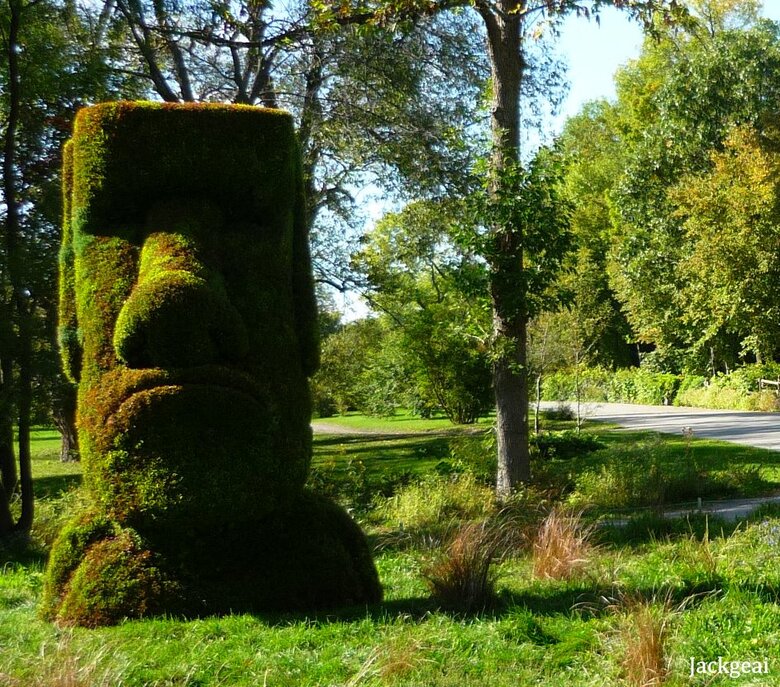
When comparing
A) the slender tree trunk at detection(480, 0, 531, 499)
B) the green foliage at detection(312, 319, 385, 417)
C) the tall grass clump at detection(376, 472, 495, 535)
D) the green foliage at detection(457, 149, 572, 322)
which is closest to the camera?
the tall grass clump at detection(376, 472, 495, 535)

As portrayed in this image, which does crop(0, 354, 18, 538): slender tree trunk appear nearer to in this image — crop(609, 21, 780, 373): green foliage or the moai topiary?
the moai topiary

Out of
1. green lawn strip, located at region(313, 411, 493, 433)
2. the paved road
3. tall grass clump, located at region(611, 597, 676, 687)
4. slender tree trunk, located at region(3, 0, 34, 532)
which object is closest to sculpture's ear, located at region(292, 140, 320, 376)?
tall grass clump, located at region(611, 597, 676, 687)

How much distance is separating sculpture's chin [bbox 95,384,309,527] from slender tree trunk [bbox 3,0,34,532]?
14.7ft

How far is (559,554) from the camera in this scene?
6082 mm

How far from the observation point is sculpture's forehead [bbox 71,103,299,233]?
5781mm

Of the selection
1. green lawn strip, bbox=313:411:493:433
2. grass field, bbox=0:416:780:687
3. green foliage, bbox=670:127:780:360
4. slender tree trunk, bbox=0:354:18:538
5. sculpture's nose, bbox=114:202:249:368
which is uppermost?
green foliage, bbox=670:127:780:360

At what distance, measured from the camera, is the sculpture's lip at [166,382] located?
5.26 metres

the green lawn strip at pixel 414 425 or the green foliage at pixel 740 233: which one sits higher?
the green foliage at pixel 740 233

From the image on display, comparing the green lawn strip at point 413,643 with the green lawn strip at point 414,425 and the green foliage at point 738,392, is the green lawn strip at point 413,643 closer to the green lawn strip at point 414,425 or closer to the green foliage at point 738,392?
the green lawn strip at point 414,425

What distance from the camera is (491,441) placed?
12109 mm

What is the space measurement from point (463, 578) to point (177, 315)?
263cm

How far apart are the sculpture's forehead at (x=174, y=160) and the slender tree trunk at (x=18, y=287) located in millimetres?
3656

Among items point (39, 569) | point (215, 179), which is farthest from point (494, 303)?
point (39, 569)

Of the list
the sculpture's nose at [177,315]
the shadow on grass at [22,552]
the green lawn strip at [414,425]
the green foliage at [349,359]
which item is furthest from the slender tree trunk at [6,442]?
the green foliage at [349,359]
